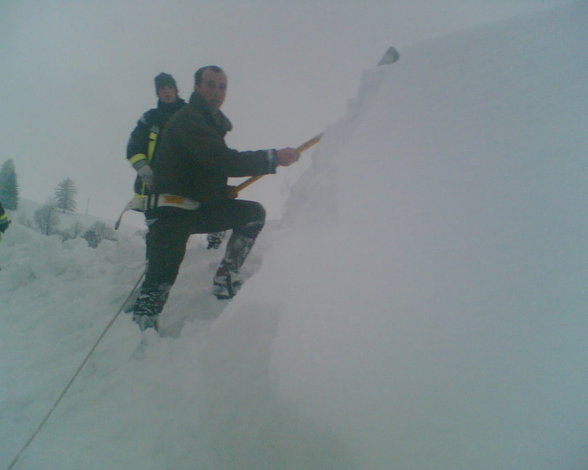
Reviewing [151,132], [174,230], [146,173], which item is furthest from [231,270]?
[151,132]

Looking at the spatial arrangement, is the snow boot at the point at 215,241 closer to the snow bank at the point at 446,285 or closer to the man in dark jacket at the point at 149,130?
the man in dark jacket at the point at 149,130

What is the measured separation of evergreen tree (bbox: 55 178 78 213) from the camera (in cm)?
3869

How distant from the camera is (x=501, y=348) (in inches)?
41.7

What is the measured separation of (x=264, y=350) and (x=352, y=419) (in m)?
0.55

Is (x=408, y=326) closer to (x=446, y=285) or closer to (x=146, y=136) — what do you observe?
(x=446, y=285)

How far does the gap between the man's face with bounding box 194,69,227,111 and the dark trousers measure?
861 millimetres

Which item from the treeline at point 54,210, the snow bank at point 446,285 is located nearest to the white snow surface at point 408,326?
the snow bank at point 446,285

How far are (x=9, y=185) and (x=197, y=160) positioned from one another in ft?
131

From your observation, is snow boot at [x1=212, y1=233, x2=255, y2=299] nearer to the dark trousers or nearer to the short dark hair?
the dark trousers

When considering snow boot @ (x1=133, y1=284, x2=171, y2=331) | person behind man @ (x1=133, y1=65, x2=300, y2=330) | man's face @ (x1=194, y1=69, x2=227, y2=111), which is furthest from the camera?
man's face @ (x1=194, y1=69, x2=227, y2=111)

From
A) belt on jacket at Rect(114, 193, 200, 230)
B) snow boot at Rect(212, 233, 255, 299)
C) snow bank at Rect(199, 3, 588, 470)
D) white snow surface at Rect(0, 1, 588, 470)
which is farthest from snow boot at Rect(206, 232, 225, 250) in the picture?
snow bank at Rect(199, 3, 588, 470)

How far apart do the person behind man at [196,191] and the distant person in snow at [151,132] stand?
3.98 ft

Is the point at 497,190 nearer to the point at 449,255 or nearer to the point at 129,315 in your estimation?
the point at 449,255

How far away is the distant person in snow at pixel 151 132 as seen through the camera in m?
3.81
